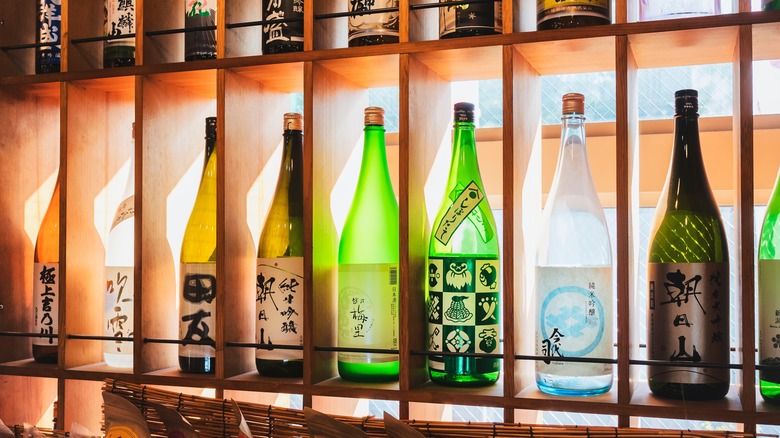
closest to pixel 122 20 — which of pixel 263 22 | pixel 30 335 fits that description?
pixel 263 22

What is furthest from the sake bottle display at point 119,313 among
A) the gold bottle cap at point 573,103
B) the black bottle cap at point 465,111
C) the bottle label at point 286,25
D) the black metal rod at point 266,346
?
the gold bottle cap at point 573,103

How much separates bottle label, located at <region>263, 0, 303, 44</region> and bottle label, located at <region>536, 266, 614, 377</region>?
1.57 feet

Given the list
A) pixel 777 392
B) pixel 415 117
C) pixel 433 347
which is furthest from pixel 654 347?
pixel 415 117

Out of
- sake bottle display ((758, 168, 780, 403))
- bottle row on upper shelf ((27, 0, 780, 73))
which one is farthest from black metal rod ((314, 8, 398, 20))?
sake bottle display ((758, 168, 780, 403))

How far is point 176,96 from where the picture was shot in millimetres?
1195

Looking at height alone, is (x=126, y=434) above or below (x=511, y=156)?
below

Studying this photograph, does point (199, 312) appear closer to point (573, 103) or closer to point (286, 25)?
point (286, 25)

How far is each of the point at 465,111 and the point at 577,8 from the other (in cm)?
19

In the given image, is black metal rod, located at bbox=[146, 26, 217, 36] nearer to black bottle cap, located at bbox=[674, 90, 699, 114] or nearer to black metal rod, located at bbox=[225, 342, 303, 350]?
black metal rod, located at bbox=[225, 342, 303, 350]

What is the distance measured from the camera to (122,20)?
1184mm

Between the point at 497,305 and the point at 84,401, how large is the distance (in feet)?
2.15

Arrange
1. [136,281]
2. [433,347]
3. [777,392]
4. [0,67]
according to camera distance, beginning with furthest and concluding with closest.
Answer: [0,67] < [136,281] < [433,347] < [777,392]

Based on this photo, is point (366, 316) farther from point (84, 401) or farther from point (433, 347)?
point (84, 401)

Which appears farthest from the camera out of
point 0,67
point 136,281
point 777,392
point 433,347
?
point 0,67
